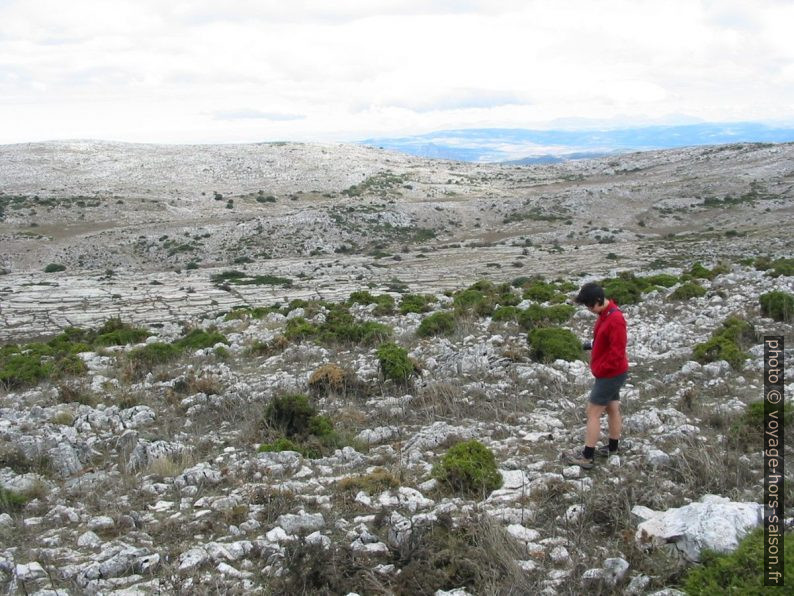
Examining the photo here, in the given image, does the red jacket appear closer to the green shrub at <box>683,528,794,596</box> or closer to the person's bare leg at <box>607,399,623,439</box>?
the person's bare leg at <box>607,399,623,439</box>

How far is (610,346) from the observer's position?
7.12 metres

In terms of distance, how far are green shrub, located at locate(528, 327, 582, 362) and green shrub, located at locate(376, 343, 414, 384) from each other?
258 cm

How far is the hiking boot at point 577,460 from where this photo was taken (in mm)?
6832

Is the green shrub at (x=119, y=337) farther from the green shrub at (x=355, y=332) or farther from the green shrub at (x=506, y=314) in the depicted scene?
the green shrub at (x=506, y=314)

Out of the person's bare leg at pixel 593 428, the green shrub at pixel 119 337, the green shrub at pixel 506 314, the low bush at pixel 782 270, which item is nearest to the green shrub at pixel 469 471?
the person's bare leg at pixel 593 428

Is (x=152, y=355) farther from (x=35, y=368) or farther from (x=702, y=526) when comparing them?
(x=702, y=526)

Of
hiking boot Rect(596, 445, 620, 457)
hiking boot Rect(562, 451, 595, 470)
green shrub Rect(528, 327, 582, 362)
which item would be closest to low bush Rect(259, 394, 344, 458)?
hiking boot Rect(562, 451, 595, 470)

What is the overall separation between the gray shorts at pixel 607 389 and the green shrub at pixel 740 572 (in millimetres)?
2678

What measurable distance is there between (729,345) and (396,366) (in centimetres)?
593

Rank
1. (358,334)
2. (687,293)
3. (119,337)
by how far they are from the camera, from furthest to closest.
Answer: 1. (119,337)
2. (687,293)
3. (358,334)

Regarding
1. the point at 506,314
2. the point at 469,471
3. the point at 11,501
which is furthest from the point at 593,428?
the point at 506,314

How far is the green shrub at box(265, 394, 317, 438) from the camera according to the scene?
9016mm

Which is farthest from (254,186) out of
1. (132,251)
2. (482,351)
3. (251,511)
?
(251,511)

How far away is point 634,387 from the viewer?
9.95 metres
